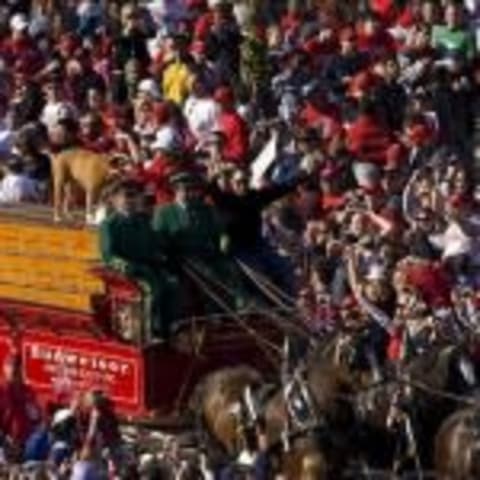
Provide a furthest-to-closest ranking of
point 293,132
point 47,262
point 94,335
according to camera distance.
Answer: point 293,132 → point 47,262 → point 94,335

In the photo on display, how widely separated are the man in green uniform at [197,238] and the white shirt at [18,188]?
3.49m

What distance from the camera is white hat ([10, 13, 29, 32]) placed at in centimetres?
3338

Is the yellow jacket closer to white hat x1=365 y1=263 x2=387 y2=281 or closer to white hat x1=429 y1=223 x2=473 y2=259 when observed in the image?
white hat x1=429 y1=223 x2=473 y2=259

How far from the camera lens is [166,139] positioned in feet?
94.1

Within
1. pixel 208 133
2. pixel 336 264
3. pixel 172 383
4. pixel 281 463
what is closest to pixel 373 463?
pixel 281 463

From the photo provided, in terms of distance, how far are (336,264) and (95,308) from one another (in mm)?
2922

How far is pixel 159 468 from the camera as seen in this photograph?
75.0 feet

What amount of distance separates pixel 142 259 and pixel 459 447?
3653 mm

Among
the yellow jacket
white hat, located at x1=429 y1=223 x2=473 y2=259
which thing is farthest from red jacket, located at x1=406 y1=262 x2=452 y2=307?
the yellow jacket

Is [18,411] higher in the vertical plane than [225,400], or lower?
lower

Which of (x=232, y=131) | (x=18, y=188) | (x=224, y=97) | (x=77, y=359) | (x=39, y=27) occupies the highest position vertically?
(x=39, y=27)

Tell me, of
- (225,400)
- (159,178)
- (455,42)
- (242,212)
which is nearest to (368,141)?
(455,42)

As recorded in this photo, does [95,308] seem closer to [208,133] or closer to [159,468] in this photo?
[159,468]

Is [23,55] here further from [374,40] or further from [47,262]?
[47,262]
